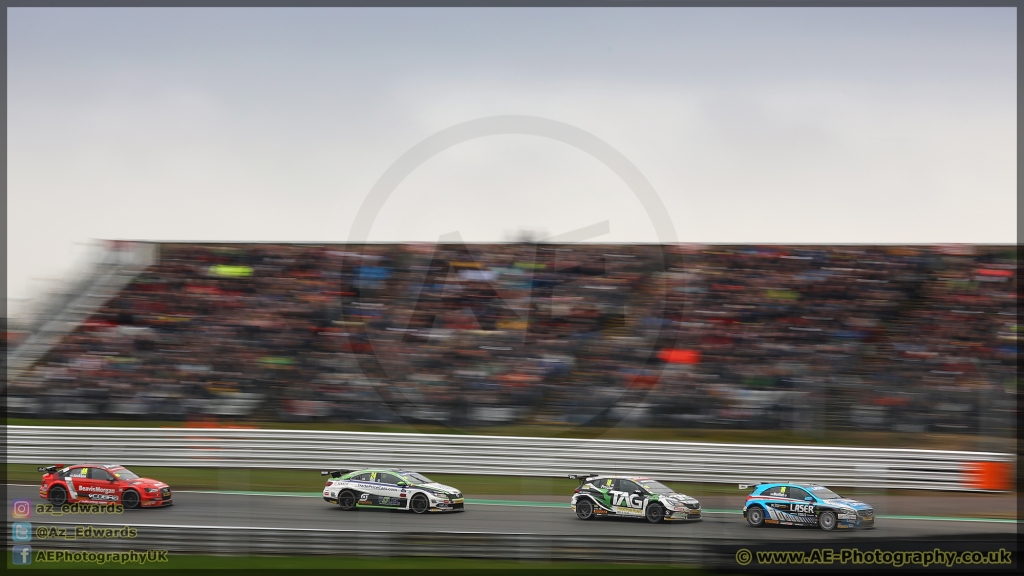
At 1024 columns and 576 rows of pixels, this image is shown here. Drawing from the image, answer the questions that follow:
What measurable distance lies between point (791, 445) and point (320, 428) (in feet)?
22.6

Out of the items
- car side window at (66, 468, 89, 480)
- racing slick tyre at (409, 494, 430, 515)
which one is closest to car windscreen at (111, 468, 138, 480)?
car side window at (66, 468, 89, 480)

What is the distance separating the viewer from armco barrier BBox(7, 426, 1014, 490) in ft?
40.1

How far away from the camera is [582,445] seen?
12422 mm

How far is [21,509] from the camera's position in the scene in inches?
400

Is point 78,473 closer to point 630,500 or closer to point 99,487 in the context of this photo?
point 99,487

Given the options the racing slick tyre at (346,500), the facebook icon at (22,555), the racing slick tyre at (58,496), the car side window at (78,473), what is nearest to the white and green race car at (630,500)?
the racing slick tyre at (346,500)

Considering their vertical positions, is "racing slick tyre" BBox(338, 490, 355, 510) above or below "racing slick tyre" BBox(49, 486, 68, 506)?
below

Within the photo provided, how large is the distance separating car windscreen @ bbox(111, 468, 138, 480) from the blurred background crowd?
100 inches

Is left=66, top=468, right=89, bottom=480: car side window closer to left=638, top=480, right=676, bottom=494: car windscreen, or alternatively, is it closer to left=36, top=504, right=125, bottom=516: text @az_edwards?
left=36, top=504, right=125, bottom=516: text @az_edwards

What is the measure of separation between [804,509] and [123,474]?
27.5ft

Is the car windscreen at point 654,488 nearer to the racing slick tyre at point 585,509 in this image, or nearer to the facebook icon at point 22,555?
the racing slick tyre at point 585,509

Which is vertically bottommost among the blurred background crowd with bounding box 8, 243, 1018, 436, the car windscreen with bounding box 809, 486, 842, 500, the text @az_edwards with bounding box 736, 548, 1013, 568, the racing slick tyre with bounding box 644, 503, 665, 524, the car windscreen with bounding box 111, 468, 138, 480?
the racing slick tyre with bounding box 644, 503, 665, 524

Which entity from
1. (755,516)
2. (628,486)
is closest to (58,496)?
(628,486)

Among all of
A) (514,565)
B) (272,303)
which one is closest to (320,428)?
(272,303)
